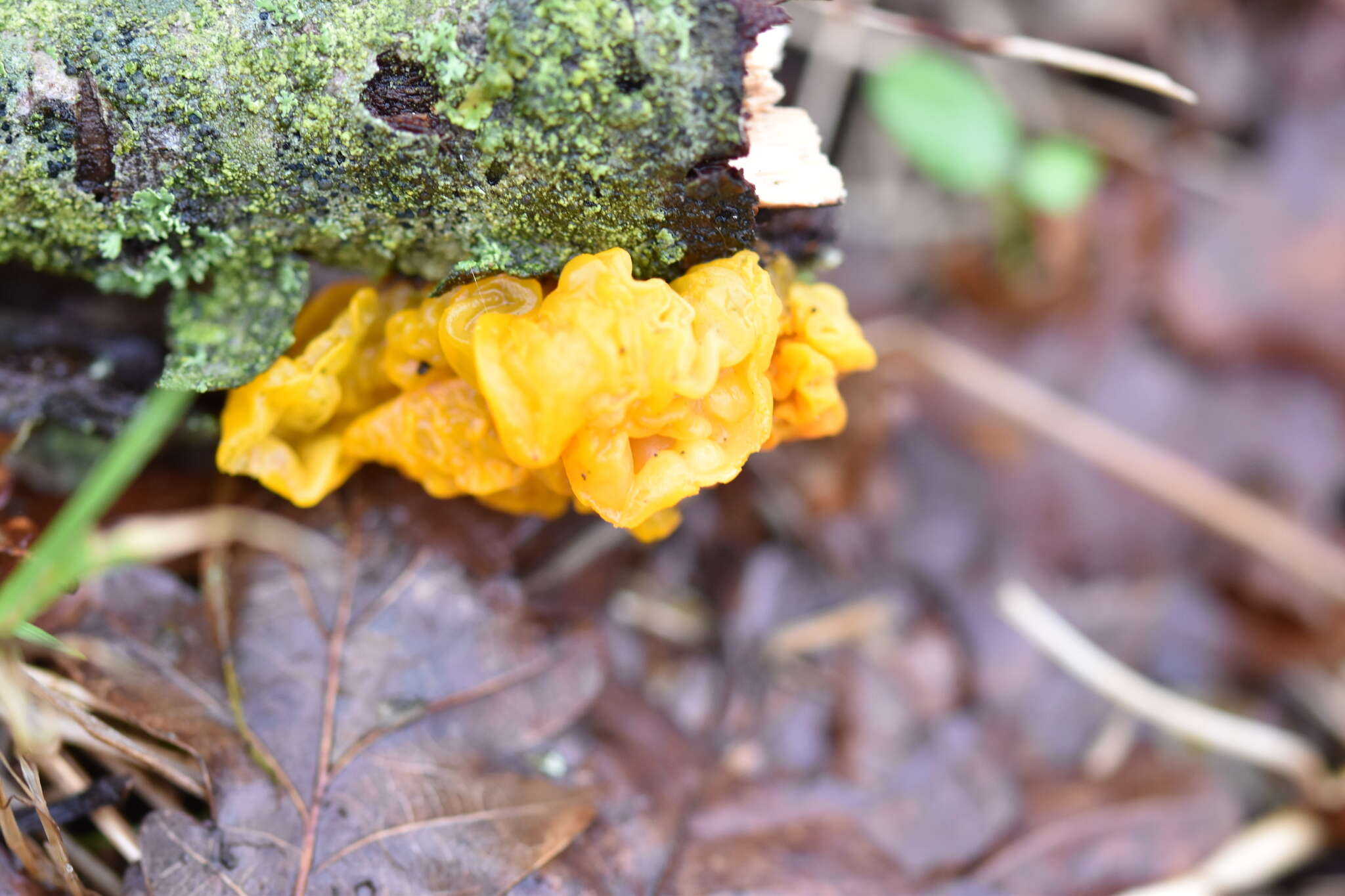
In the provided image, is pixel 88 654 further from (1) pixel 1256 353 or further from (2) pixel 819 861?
(1) pixel 1256 353

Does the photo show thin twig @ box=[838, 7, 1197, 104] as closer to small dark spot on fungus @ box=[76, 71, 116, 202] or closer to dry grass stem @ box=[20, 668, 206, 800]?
small dark spot on fungus @ box=[76, 71, 116, 202]

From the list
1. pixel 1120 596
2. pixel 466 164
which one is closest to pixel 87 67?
pixel 466 164

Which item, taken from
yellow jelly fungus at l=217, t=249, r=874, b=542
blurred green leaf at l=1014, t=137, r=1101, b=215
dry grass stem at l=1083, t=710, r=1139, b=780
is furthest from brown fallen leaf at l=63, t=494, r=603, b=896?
blurred green leaf at l=1014, t=137, r=1101, b=215

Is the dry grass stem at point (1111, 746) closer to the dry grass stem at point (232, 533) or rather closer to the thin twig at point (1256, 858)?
the thin twig at point (1256, 858)

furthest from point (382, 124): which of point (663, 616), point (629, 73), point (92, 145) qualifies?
point (663, 616)

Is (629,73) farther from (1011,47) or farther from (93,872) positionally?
(93,872)
